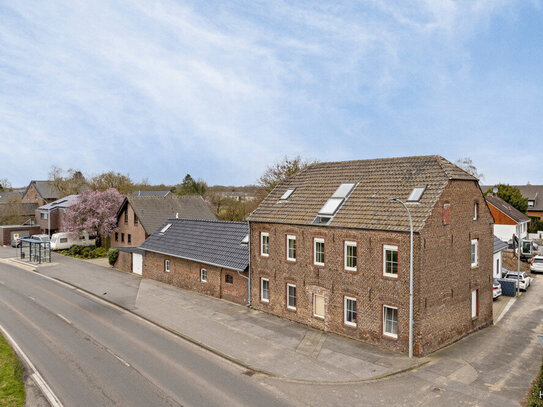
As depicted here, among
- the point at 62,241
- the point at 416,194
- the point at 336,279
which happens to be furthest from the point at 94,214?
the point at 416,194

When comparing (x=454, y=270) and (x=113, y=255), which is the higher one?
(x=454, y=270)

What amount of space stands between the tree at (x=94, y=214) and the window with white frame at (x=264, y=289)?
30.5 meters

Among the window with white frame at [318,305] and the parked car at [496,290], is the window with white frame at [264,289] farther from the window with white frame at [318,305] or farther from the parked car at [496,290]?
the parked car at [496,290]

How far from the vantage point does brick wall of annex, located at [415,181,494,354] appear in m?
17.1

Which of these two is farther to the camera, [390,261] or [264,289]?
[264,289]

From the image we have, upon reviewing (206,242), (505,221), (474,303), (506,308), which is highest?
(505,221)

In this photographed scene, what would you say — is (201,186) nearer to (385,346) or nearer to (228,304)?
(228,304)

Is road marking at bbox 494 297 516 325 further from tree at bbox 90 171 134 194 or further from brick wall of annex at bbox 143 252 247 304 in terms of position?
tree at bbox 90 171 134 194

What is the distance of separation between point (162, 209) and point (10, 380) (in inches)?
1282

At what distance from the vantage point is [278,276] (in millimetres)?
22562

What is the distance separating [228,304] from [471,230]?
1537 cm

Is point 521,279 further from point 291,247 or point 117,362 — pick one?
point 117,362

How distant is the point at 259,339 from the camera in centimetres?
1911

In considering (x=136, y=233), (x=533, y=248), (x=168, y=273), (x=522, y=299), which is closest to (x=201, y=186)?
(x=136, y=233)
